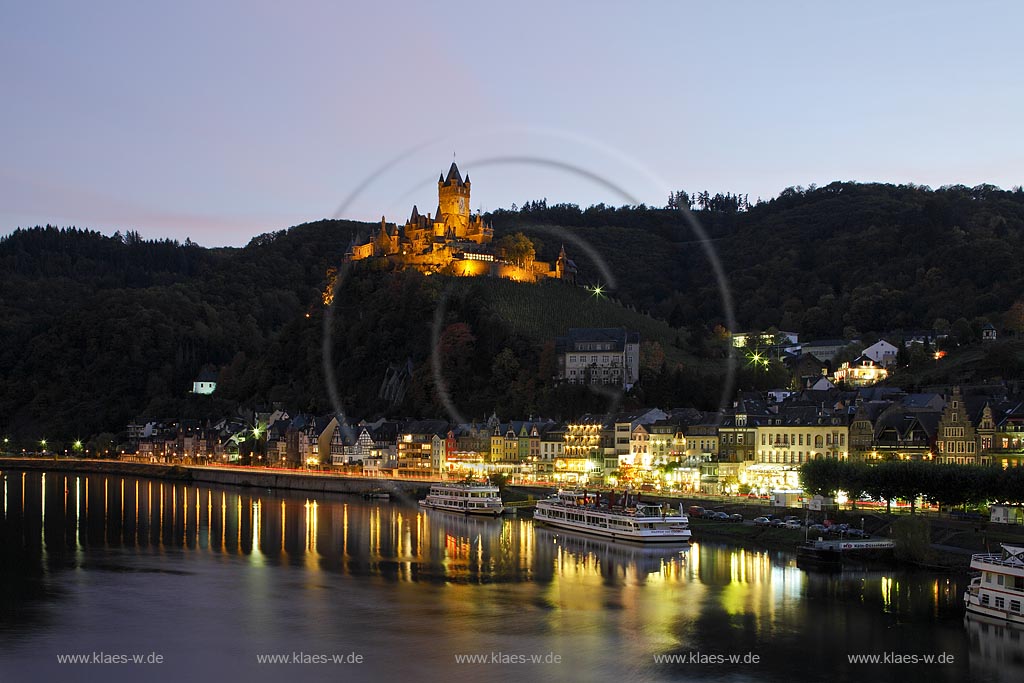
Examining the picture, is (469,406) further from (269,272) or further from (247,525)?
(269,272)

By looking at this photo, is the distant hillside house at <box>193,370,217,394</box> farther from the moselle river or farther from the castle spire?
the moselle river

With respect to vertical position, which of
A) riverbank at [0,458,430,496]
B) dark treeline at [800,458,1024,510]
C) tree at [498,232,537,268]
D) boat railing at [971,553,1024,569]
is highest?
tree at [498,232,537,268]

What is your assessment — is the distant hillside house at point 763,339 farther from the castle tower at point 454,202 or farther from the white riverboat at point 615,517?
the white riverboat at point 615,517

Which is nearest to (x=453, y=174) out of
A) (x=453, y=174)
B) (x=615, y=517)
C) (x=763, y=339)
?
(x=453, y=174)

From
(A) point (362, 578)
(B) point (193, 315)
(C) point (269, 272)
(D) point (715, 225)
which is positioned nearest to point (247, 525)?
(A) point (362, 578)

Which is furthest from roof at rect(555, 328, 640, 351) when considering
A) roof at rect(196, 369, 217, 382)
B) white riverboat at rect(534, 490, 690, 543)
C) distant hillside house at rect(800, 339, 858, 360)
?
roof at rect(196, 369, 217, 382)

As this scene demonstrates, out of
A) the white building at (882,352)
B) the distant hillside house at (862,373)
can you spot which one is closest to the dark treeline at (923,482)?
the distant hillside house at (862,373)

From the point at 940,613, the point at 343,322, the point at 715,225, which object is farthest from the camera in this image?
the point at 715,225

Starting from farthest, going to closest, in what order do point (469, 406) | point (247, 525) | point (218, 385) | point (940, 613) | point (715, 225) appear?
point (715, 225), point (218, 385), point (469, 406), point (247, 525), point (940, 613)
